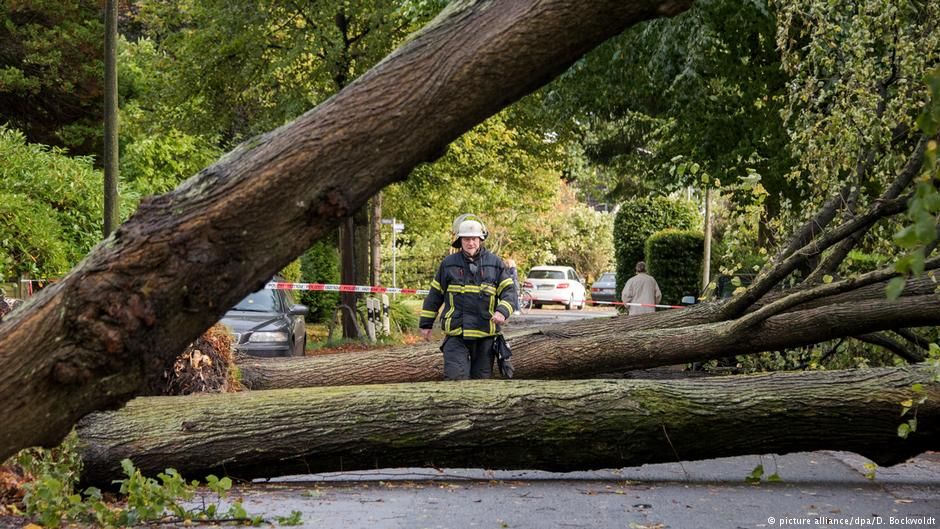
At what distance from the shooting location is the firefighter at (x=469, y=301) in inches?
396

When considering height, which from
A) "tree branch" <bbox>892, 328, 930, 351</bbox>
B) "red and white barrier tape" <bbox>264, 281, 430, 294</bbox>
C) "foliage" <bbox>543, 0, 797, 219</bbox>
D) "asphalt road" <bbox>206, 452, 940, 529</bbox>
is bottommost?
"asphalt road" <bbox>206, 452, 940, 529</bbox>

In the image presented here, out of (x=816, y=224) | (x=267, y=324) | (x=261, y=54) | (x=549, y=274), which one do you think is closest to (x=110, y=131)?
(x=267, y=324)

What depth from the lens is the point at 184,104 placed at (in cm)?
2528

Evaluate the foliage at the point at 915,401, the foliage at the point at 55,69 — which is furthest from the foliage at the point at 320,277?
the foliage at the point at 915,401

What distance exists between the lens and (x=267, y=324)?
15.8 m

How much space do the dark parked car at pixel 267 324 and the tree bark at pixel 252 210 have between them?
10.2 meters

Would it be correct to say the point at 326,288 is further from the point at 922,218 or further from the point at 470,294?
the point at 922,218

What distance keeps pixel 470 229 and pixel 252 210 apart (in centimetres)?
556

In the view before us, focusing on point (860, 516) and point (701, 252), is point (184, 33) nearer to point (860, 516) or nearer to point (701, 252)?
point (701, 252)

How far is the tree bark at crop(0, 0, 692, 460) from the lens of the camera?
4.45 m

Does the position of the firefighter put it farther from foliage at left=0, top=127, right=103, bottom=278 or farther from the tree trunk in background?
foliage at left=0, top=127, right=103, bottom=278

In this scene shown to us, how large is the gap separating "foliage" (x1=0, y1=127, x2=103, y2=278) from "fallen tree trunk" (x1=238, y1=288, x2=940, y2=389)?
7347mm

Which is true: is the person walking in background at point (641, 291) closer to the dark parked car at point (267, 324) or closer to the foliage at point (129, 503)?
the dark parked car at point (267, 324)

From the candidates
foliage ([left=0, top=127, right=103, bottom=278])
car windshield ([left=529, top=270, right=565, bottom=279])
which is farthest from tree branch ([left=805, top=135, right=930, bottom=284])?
car windshield ([left=529, top=270, right=565, bottom=279])
